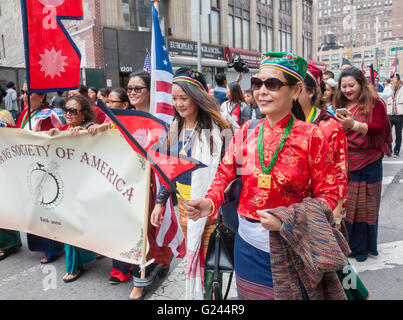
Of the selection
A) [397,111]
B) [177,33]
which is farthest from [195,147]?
[177,33]

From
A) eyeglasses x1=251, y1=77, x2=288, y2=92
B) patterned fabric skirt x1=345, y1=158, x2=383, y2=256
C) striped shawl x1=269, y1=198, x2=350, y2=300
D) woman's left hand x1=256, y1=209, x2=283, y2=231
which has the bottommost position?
patterned fabric skirt x1=345, y1=158, x2=383, y2=256

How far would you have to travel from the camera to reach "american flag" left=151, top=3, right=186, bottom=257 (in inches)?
124

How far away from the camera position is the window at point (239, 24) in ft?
81.8

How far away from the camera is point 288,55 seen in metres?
1.83

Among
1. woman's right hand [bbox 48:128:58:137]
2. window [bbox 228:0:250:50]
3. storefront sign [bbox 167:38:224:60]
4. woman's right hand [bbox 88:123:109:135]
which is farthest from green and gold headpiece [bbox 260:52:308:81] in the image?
window [bbox 228:0:250:50]

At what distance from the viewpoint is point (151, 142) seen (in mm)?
1890

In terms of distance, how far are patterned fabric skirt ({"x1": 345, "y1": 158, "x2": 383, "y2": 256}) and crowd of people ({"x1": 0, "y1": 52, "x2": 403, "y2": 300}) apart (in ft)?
0.03

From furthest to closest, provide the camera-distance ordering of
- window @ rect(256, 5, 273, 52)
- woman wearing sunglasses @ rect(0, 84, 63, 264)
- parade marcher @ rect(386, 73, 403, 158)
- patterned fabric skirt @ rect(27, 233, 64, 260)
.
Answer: window @ rect(256, 5, 273, 52), parade marcher @ rect(386, 73, 403, 158), patterned fabric skirt @ rect(27, 233, 64, 260), woman wearing sunglasses @ rect(0, 84, 63, 264)

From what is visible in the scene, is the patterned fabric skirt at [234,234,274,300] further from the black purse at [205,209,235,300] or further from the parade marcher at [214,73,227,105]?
the parade marcher at [214,73,227,105]

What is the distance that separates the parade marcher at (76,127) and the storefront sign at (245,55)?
21.1m

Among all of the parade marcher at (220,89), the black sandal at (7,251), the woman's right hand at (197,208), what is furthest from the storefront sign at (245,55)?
the woman's right hand at (197,208)

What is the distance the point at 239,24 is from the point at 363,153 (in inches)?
959

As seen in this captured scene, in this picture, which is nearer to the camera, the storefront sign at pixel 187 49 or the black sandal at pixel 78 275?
the black sandal at pixel 78 275

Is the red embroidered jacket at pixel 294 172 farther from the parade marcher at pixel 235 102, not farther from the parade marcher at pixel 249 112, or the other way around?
the parade marcher at pixel 235 102
